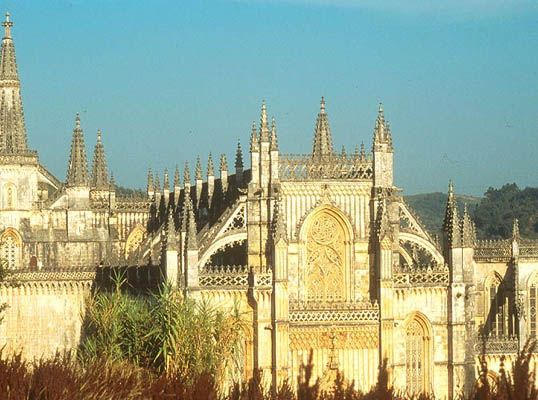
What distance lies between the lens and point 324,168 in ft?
199

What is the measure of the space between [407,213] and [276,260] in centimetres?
746

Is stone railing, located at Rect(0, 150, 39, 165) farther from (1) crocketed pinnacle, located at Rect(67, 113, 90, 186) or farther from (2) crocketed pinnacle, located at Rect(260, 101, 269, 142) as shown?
(2) crocketed pinnacle, located at Rect(260, 101, 269, 142)

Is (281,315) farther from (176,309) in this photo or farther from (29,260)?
(29,260)

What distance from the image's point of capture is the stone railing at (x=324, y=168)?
6072 centimetres

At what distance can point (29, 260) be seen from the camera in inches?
3206

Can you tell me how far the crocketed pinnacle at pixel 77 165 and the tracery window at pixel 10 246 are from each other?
4.52 metres

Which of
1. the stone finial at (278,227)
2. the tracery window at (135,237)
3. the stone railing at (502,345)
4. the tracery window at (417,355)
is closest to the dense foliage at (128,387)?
the stone finial at (278,227)

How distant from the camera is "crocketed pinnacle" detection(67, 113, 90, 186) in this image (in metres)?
82.4

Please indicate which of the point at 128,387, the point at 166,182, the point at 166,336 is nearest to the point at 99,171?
the point at 166,182

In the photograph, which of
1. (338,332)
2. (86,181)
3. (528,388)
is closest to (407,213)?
Answer: (338,332)

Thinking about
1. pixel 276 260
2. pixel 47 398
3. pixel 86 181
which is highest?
pixel 86 181

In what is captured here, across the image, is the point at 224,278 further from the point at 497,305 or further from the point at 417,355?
the point at 497,305

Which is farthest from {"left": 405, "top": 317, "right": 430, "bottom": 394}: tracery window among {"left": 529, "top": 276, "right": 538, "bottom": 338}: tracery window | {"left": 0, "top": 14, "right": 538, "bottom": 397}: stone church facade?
{"left": 529, "top": 276, "right": 538, "bottom": 338}: tracery window

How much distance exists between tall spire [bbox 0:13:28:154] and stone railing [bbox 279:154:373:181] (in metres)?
27.4
